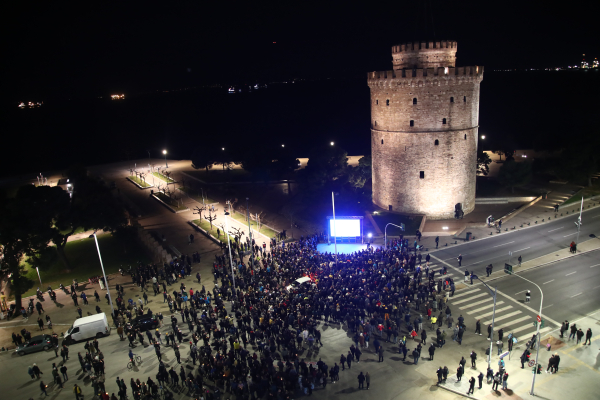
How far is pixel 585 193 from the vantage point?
156 ft

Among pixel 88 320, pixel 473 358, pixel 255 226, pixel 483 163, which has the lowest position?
pixel 255 226

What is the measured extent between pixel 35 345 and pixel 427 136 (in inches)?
1393

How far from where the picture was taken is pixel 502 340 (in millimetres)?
23125

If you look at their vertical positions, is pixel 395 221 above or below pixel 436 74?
below

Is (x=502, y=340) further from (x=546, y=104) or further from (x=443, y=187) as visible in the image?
(x=546, y=104)

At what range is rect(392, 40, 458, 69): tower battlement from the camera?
41.8 meters

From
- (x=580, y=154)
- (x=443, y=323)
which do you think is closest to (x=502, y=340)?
(x=443, y=323)

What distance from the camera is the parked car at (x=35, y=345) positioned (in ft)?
78.7

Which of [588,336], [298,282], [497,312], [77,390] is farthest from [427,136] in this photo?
[77,390]

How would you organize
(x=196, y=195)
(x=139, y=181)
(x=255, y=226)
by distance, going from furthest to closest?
(x=139, y=181) < (x=196, y=195) < (x=255, y=226)

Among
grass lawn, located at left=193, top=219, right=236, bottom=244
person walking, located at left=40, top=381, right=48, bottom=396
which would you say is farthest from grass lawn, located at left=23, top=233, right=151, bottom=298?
person walking, located at left=40, top=381, right=48, bottom=396

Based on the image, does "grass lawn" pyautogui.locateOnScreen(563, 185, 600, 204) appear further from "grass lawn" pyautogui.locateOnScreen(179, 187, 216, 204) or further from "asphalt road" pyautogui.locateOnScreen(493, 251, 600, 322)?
"grass lawn" pyautogui.locateOnScreen(179, 187, 216, 204)

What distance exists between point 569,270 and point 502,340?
12.1 metres

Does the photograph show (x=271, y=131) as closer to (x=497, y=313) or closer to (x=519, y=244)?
(x=519, y=244)
